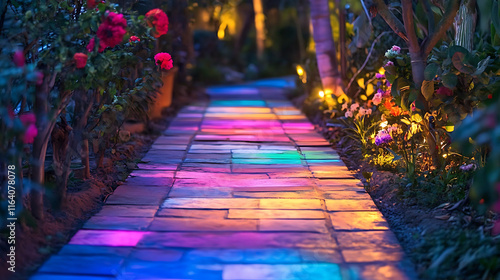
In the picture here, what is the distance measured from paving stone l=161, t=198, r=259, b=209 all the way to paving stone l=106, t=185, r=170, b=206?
137mm

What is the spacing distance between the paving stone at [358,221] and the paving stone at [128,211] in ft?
4.69

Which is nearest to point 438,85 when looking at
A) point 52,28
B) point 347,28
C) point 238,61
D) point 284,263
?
point 284,263

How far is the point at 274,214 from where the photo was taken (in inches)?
159

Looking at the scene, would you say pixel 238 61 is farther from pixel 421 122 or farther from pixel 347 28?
pixel 421 122

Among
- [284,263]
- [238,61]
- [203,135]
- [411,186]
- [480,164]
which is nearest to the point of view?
[284,263]

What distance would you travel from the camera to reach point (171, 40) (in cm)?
926

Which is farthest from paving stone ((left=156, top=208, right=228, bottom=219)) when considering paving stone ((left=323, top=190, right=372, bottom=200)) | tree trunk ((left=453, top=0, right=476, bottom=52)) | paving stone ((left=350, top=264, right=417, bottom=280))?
tree trunk ((left=453, top=0, right=476, bottom=52))

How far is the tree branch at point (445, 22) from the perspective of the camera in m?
4.55

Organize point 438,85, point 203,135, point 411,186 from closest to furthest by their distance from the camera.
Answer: point 411,186 < point 438,85 < point 203,135

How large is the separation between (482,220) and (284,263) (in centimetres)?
150

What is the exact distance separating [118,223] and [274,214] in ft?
3.90

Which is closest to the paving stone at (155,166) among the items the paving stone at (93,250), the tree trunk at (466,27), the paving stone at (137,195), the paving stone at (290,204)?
the paving stone at (137,195)

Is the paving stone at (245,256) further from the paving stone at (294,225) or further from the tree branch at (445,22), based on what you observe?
the tree branch at (445,22)

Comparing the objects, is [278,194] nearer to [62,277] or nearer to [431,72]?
[431,72]
